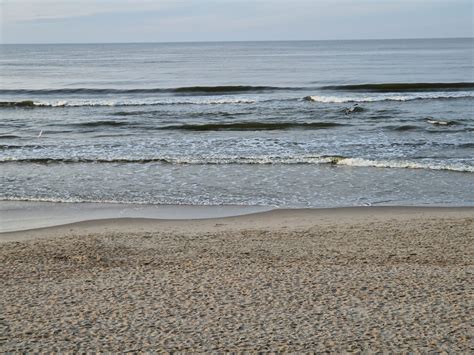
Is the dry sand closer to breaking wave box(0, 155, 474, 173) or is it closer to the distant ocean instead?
the distant ocean

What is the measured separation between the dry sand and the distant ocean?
2427mm

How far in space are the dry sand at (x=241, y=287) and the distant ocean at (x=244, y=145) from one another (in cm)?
243

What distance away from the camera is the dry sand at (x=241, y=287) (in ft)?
17.6

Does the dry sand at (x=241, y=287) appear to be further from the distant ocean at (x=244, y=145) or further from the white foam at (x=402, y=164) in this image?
the white foam at (x=402, y=164)

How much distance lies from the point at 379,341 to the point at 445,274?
2109 mm

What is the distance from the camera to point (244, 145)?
17875 millimetres

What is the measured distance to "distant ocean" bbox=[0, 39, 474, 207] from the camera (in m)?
12.4

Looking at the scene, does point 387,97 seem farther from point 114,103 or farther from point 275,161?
point 275,161

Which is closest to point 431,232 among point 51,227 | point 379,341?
point 379,341

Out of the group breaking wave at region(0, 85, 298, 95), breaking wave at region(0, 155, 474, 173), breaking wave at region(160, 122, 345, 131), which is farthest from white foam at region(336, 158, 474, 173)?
breaking wave at region(0, 85, 298, 95)

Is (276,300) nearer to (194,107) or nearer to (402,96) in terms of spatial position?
(194,107)

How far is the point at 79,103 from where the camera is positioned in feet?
99.7

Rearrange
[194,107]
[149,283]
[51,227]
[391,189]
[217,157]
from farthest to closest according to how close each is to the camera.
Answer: [194,107] → [217,157] → [391,189] → [51,227] → [149,283]

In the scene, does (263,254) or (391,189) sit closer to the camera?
(263,254)
